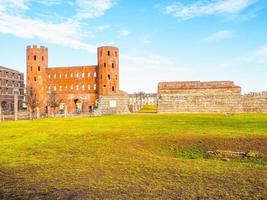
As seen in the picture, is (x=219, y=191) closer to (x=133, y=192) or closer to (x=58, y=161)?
(x=133, y=192)

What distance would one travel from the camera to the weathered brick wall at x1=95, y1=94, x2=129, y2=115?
43844 millimetres

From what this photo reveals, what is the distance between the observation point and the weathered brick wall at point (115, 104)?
144ft

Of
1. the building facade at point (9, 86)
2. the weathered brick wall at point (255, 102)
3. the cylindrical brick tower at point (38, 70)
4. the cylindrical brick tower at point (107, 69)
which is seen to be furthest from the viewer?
the building facade at point (9, 86)

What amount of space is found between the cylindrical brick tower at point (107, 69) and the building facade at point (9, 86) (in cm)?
2168

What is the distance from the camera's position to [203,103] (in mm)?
40812

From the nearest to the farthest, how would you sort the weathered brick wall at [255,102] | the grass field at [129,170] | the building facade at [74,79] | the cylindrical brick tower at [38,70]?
the grass field at [129,170]
the weathered brick wall at [255,102]
the building facade at [74,79]
the cylindrical brick tower at [38,70]

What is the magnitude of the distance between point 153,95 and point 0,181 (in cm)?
11158

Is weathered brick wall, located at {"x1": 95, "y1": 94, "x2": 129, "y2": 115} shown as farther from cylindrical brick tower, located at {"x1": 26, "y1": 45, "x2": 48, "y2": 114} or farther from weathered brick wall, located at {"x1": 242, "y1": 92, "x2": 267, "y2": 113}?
cylindrical brick tower, located at {"x1": 26, "y1": 45, "x2": 48, "y2": 114}

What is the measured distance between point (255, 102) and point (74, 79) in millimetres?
43804

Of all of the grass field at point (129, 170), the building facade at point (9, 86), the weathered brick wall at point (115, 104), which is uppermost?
the building facade at point (9, 86)

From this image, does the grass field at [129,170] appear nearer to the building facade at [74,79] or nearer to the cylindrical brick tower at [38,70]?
the building facade at [74,79]

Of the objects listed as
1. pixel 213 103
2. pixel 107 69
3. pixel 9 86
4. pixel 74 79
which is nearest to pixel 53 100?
pixel 74 79

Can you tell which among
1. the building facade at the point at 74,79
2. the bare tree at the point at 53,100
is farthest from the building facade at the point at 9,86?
the bare tree at the point at 53,100

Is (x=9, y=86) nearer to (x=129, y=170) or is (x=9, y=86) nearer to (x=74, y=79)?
(x=74, y=79)
